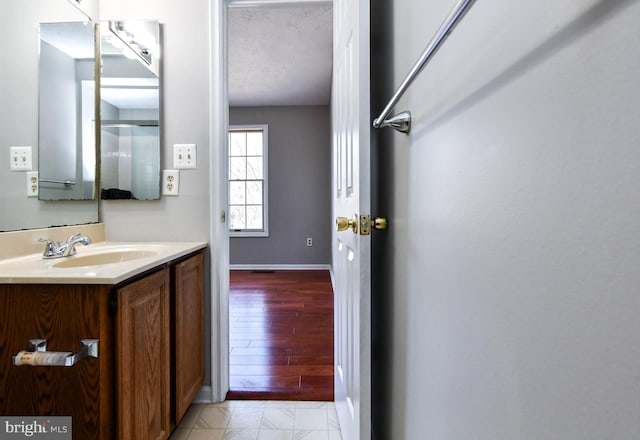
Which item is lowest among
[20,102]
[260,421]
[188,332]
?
[260,421]

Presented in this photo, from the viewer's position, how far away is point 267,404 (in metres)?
1.73

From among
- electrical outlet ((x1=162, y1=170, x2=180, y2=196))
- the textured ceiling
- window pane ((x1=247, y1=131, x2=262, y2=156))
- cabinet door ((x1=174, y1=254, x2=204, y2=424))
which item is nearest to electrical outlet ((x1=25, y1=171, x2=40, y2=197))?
electrical outlet ((x1=162, y1=170, x2=180, y2=196))

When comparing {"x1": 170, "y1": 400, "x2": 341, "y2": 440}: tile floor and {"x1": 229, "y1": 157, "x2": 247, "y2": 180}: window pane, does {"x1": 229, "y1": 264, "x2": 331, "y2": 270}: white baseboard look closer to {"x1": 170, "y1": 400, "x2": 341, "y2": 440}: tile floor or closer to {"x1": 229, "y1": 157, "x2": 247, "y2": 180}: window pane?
{"x1": 229, "y1": 157, "x2": 247, "y2": 180}: window pane

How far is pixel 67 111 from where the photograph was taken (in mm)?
1561

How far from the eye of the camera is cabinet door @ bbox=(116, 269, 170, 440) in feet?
3.19

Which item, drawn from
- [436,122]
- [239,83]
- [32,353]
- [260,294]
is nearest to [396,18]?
[436,122]

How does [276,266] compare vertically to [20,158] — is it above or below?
below

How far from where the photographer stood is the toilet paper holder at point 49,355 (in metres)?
0.87

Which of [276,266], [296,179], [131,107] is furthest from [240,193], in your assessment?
[131,107]

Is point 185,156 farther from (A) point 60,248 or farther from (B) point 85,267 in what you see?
(B) point 85,267

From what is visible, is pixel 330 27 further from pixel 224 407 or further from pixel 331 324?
pixel 224 407

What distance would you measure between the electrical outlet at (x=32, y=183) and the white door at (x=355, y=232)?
1.24m

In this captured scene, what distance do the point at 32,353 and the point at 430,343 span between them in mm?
1007

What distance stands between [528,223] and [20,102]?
5.57 feet
